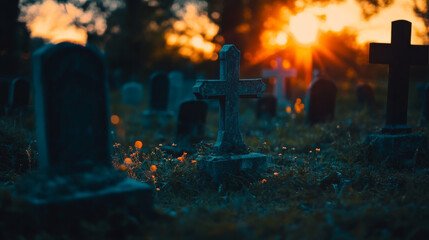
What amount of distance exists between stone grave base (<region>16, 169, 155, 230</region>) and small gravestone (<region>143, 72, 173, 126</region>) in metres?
8.38

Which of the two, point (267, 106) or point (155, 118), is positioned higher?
point (267, 106)

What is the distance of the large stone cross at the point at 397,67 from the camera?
6.00 meters

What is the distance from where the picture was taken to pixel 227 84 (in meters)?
5.00

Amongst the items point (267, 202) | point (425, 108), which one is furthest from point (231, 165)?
point (425, 108)

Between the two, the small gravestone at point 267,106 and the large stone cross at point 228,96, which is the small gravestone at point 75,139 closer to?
the large stone cross at point 228,96

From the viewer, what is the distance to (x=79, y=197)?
10.1 ft

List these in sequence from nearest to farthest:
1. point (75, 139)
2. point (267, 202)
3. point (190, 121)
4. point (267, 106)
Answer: point (75, 139) < point (267, 202) < point (190, 121) < point (267, 106)

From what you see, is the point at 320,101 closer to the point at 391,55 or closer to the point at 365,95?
the point at 391,55

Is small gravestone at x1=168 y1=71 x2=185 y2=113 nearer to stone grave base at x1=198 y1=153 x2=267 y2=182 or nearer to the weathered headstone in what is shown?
the weathered headstone

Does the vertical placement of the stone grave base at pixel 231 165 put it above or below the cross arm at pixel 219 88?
below

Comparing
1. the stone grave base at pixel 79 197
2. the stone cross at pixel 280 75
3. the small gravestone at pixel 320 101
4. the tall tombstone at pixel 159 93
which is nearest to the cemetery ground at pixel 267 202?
the stone grave base at pixel 79 197

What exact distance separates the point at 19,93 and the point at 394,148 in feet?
29.2

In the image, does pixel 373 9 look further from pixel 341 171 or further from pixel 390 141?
pixel 341 171

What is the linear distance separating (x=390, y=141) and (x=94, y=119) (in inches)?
177
